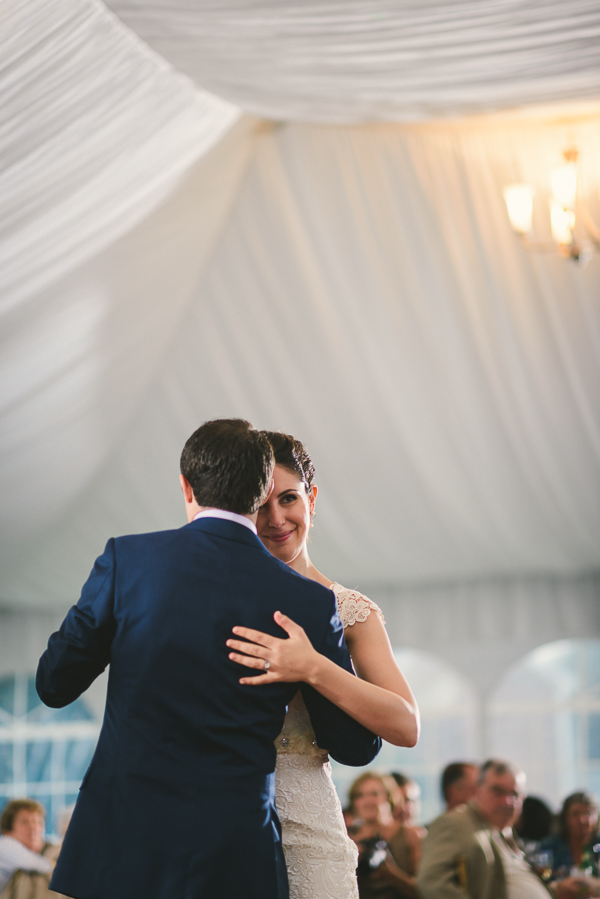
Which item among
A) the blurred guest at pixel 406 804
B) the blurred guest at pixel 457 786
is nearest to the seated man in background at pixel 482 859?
the blurred guest at pixel 457 786

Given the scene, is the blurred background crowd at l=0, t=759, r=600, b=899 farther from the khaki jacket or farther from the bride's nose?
the bride's nose

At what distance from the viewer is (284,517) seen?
5.86 feet

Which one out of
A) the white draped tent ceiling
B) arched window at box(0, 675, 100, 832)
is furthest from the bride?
arched window at box(0, 675, 100, 832)

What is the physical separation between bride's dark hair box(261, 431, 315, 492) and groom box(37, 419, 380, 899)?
407mm

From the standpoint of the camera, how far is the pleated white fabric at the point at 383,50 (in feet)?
8.04

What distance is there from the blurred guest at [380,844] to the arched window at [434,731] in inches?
158

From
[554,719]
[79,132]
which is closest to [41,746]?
[554,719]

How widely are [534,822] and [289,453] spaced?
147 inches

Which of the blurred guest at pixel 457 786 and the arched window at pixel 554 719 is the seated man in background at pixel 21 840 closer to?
the blurred guest at pixel 457 786

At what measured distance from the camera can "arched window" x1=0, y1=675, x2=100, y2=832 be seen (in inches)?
371

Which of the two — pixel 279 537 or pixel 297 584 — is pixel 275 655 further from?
pixel 279 537

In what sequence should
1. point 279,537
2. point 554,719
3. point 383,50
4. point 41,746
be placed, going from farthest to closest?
1. point 41,746
2. point 554,719
3. point 383,50
4. point 279,537

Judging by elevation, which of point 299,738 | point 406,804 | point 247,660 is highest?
point 247,660

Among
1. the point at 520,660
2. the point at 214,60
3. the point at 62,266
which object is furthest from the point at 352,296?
the point at 520,660
